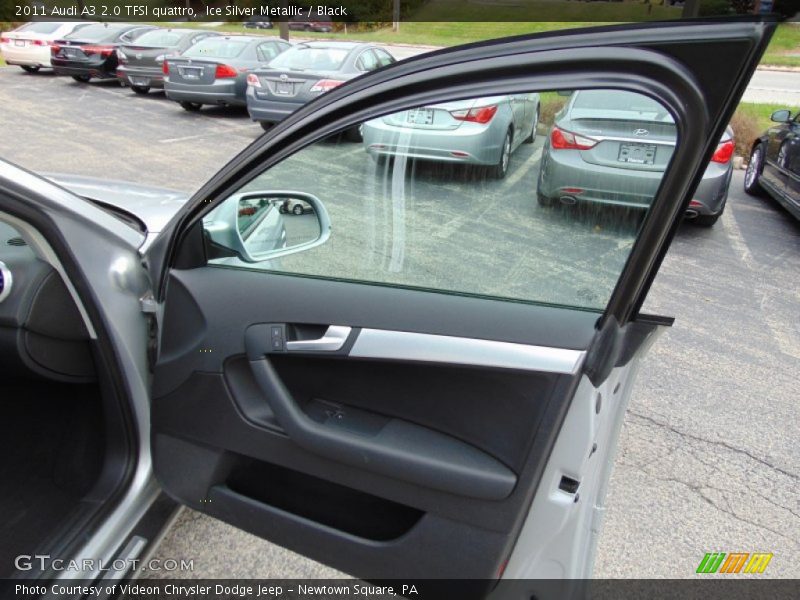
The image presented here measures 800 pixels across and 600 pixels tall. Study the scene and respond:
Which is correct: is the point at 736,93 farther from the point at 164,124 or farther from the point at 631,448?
the point at 164,124

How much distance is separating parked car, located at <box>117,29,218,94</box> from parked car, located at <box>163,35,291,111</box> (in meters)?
1.33

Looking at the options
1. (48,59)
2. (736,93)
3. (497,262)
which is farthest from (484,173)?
(48,59)

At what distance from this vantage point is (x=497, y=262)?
1475mm

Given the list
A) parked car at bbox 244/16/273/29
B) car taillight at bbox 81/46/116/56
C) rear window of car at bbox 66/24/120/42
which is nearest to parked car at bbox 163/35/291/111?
car taillight at bbox 81/46/116/56

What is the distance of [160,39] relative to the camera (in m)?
12.7

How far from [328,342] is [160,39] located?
1371 centimetres

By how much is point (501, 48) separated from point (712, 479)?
234 cm

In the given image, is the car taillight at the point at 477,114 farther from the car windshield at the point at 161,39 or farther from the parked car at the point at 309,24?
the parked car at the point at 309,24

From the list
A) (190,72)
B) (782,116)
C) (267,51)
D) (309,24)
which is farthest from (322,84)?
(309,24)

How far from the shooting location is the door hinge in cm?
175

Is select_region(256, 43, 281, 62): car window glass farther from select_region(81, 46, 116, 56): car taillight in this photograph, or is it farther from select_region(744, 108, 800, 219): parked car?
select_region(744, 108, 800, 219): parked car

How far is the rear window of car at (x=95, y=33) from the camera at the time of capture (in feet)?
46.4

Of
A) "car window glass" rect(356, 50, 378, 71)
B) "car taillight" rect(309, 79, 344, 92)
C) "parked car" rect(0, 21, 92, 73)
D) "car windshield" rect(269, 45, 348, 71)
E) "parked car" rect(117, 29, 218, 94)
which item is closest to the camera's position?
"car taillight" rect(309, 79, 344, 92)
